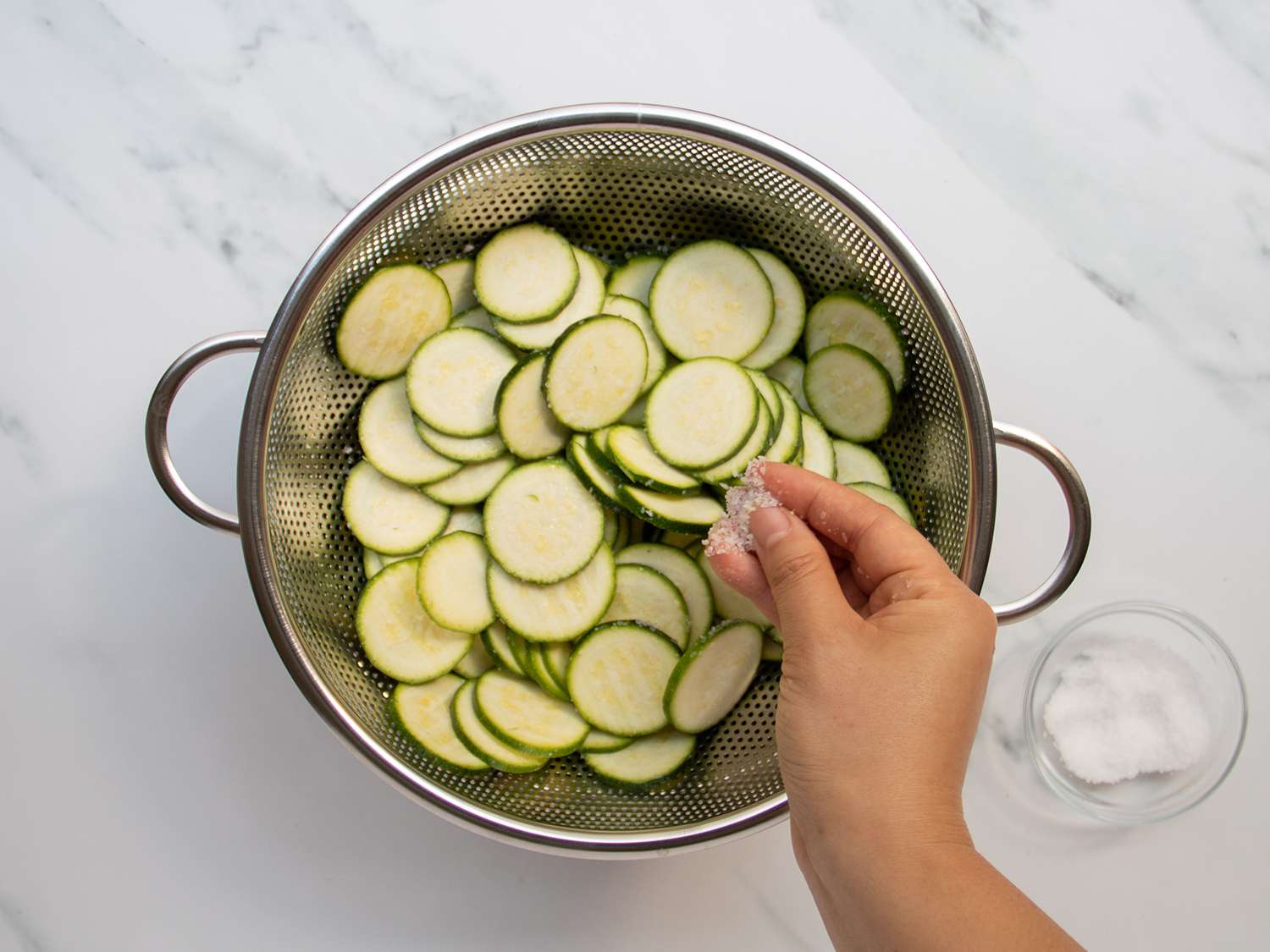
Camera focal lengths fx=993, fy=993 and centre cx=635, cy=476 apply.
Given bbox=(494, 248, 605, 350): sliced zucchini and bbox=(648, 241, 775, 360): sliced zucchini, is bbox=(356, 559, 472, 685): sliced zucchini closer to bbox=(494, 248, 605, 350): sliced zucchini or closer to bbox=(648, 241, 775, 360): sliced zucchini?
bbox=(494, 248, 605, 350): sliced zucchini

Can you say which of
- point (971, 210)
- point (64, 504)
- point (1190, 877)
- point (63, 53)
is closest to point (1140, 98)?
point (971, 210)

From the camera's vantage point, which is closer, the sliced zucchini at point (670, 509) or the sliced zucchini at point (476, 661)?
the sliced zucchini at point (670, 509)

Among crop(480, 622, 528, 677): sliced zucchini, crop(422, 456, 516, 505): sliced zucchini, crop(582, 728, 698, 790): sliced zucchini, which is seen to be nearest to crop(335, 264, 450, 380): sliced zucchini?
crop(422, 456, 516, 505): sliced zucchini

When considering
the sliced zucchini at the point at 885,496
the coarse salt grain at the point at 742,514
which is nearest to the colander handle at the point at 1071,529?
the sliced zucchini at the point at 885,496

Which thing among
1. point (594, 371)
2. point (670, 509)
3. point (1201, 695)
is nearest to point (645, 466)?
point (670, 509)

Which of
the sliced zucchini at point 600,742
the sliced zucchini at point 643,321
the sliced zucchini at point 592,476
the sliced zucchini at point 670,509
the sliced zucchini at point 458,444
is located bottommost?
the sliced zucchini at point 600,742

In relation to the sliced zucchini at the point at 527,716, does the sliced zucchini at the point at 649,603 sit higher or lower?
higher

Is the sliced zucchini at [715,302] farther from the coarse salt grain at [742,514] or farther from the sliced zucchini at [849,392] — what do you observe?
the coarse salt grain at [742,514]
